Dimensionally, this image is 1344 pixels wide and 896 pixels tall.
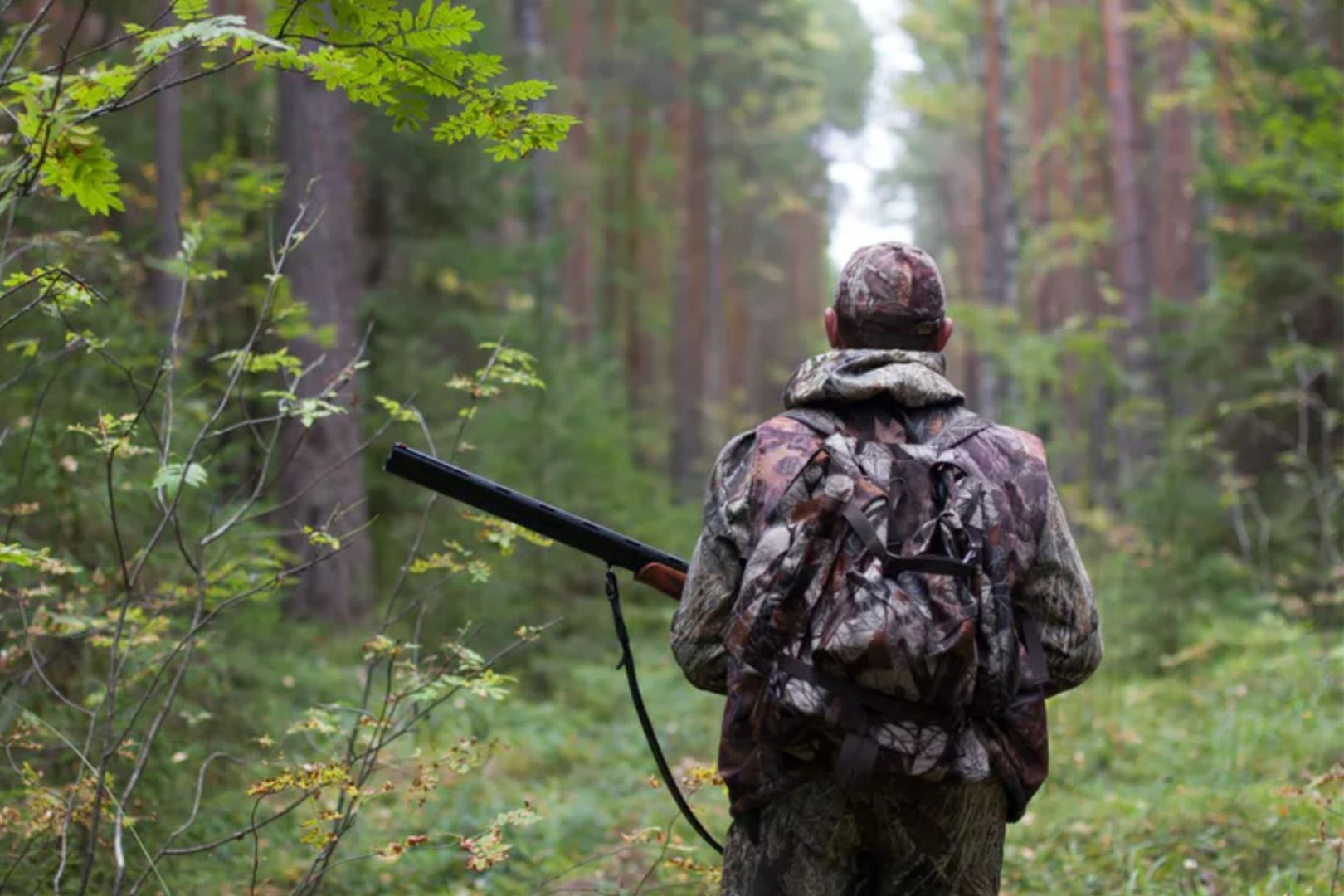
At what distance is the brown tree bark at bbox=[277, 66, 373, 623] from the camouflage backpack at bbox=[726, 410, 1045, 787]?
877cm

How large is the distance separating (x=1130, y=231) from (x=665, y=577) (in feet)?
53.3

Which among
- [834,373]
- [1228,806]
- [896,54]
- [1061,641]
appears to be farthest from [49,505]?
[896,54]

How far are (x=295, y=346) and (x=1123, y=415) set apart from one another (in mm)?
9256

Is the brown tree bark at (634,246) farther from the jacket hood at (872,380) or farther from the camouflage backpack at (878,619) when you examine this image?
the camouflage backpack at (878,619)

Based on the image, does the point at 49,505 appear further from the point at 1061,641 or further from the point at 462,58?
the point at 1061,641

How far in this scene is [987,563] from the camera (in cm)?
285

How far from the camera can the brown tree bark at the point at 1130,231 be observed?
58.1 feet

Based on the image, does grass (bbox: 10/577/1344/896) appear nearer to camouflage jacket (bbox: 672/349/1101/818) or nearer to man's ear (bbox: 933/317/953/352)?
camouflage jacket (bbox: 672/349/1101/818)

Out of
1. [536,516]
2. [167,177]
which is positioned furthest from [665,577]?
[167,177]

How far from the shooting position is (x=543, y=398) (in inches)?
426

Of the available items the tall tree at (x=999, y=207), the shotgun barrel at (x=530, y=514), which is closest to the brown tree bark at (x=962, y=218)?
the tall tree at (x=999, y=207)

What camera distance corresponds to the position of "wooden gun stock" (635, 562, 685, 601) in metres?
3.61

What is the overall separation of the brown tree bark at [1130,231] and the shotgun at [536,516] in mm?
13928

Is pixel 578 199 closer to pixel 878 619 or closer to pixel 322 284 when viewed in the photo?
pixel 322 284
